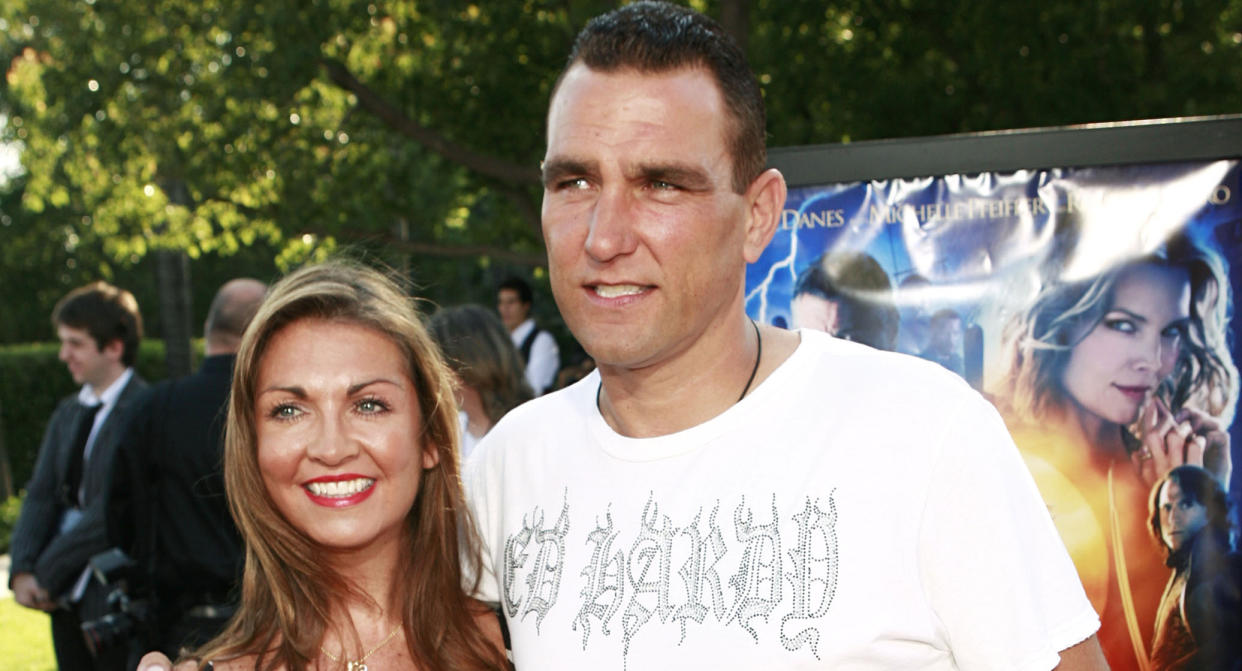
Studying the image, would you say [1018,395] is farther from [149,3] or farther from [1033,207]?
[149,3]

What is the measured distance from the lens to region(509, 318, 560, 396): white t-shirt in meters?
7.39

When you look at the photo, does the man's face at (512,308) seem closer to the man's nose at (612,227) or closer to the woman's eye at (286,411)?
the woman's eye at (286,411)

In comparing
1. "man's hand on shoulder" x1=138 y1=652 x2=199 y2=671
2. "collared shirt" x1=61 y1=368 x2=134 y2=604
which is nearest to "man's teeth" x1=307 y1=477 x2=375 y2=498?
"man's hand on shoulder" x1=138 y1=652 x2=199 y2=671

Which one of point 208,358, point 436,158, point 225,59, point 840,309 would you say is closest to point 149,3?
point 225,59

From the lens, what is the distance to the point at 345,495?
8.07ft

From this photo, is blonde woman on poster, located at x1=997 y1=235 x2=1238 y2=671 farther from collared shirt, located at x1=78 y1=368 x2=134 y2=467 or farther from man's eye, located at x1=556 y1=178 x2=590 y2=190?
collared shirt, located at x1=78 y1=368 x2=134 y2=467

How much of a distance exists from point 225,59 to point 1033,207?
696cm

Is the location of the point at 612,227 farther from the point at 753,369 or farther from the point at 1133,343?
the point at 1133,343

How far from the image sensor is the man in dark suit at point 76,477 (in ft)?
17.0

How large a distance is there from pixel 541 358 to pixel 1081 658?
232 inches

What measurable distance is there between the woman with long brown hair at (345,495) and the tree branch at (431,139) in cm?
589

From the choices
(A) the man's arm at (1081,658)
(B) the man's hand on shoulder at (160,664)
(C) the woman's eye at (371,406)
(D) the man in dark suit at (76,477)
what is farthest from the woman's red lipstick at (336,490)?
(D) the man in dark suit at (76,477)

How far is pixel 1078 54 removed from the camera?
26.5ft

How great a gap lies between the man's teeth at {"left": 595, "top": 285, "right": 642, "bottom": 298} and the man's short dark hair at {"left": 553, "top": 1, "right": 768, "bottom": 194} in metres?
0.26
